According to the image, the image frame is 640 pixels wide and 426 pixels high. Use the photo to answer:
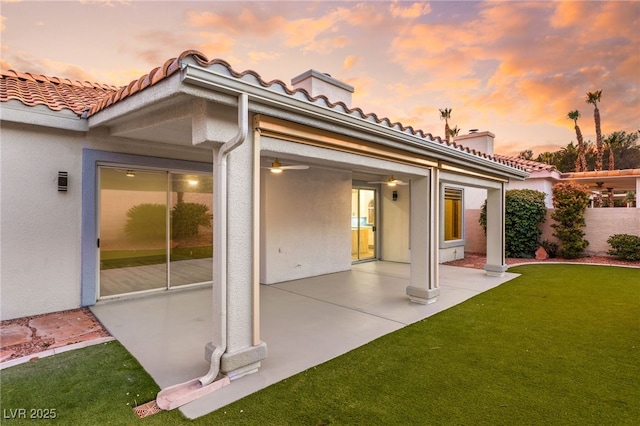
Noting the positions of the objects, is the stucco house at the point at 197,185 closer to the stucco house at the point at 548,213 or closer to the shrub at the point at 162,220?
the shrub at the point at 162,220

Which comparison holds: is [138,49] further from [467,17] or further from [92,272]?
[467,17]

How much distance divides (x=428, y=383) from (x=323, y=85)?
9.75 m

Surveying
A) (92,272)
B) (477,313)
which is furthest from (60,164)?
(477,313)

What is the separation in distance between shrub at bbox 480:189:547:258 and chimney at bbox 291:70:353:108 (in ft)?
29.1

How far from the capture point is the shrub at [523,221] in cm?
1441

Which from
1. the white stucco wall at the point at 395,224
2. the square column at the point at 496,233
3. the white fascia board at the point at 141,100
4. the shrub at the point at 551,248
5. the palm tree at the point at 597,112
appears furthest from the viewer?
the palm tree at the point at 597,112

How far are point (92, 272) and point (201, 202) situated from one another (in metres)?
2.85

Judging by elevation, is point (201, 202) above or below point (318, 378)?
above

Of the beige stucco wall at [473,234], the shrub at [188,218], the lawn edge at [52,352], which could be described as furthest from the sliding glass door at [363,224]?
the lawn edge at [52,352]

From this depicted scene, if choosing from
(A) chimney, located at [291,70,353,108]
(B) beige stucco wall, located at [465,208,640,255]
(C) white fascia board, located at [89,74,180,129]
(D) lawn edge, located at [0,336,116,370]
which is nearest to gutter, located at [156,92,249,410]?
(C) white fascia board, located at [89,74,180,129]

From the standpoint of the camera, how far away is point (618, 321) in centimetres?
615

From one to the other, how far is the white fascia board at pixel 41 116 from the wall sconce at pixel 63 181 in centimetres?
91

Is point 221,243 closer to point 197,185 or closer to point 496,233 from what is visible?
point 197,185

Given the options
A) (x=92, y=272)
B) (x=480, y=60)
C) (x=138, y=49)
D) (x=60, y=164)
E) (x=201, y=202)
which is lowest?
(x=92, y=272)
